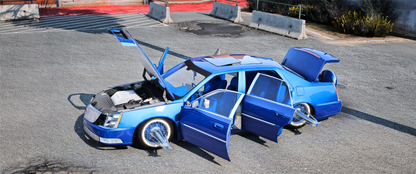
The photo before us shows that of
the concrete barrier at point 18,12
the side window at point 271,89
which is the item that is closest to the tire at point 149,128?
the side window at point 271,89

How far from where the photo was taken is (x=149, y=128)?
541 centimetres

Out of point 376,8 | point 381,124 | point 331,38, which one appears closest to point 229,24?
point 331,38

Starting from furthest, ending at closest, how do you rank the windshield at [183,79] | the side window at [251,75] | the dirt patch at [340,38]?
the dirt patch at [340,38], the side window at [251,75], the windshield at [183,79]

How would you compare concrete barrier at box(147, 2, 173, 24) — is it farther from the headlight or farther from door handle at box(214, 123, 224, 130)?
door handle at box(214, 123, 224, 130)

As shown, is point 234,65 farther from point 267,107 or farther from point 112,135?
point 112,135

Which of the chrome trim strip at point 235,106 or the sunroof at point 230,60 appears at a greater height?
the sunroof at point 230,60

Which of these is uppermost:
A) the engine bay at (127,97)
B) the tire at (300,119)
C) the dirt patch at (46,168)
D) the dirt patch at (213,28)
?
the dirt patch at (213,28)

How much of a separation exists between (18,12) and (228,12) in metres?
10.6

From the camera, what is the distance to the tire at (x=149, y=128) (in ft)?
17.5

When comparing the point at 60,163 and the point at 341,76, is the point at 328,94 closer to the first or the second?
the point at 341,76

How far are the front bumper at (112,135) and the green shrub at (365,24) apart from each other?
13.2 meters

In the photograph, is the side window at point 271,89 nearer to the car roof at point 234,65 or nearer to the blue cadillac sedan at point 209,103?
the blue cadillac sedan at point 209,103

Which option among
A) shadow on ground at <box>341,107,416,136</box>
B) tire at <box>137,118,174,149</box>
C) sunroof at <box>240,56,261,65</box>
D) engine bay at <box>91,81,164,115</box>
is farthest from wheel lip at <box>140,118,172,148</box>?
shadow on ground at <box>341,107,416,136</box>

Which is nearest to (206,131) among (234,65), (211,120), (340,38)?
(211,120)
